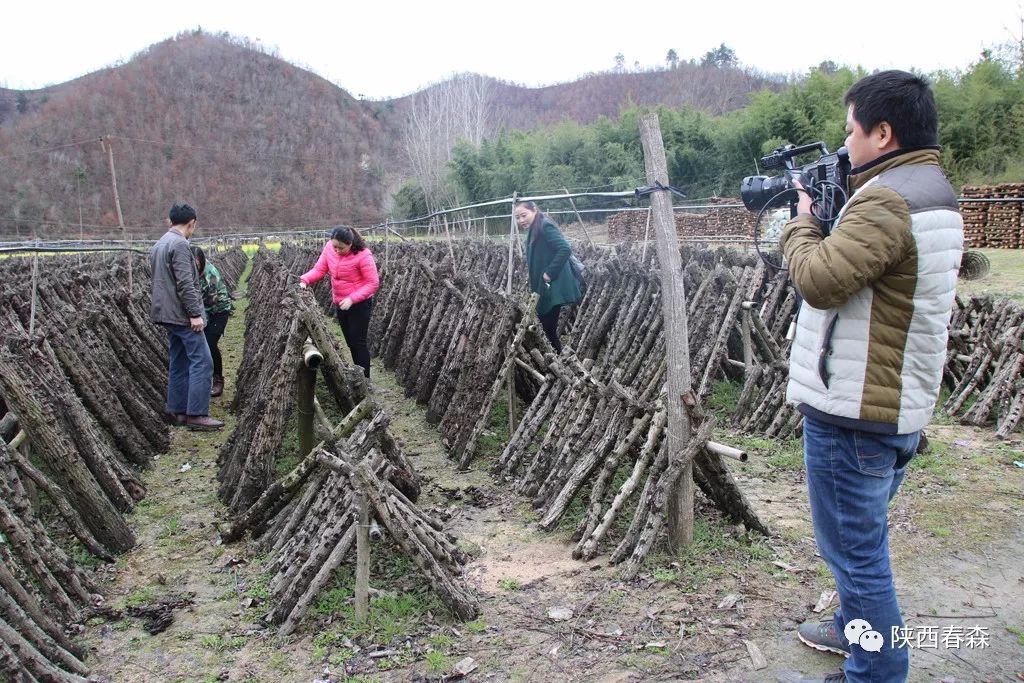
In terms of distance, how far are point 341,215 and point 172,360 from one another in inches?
2604

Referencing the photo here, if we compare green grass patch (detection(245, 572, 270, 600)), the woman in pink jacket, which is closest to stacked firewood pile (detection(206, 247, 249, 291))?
the woman in pink jacket

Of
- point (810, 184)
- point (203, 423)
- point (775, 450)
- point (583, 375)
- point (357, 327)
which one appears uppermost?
point (810, 184)

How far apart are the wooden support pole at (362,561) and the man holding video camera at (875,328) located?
1765 millimetres

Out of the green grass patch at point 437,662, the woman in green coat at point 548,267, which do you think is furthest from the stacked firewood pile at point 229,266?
the green grass patch at point 437,662

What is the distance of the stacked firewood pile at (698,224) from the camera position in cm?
1675

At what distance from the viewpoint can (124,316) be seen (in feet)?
23.7

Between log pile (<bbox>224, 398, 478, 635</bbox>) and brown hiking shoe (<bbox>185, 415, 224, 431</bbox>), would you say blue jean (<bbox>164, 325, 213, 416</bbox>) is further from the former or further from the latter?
log pile (<bbox>224, 398, 478, 635</bbox>)

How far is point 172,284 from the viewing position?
572cm

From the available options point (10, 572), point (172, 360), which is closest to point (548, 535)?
Result: point (10, 572)

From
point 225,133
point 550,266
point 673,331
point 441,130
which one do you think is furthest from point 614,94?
point 673,331

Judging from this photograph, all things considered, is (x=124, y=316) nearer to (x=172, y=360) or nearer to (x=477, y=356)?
(x=172, y=360)

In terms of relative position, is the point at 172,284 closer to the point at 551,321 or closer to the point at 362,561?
the point at 551,321

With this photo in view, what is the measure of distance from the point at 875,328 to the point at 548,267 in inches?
166

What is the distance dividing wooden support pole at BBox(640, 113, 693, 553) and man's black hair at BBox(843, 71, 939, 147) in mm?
1273
